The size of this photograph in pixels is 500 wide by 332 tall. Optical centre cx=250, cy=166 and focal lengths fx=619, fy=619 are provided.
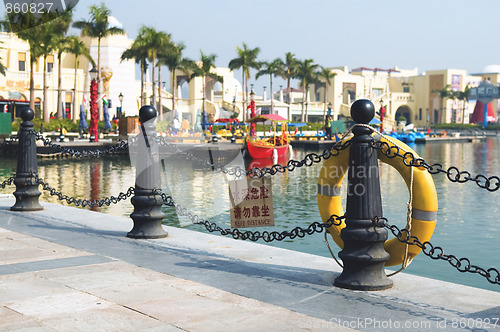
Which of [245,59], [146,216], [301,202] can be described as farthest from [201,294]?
[245,59]

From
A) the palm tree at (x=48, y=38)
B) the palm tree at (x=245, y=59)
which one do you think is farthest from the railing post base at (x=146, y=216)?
the palm tree at (x=245, y=59)

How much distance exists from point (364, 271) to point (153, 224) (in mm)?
3404

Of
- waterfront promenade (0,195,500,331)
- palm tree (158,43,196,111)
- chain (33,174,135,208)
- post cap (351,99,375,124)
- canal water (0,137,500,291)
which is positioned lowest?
canal water (0,137,500,291)

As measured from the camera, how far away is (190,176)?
2841 cm

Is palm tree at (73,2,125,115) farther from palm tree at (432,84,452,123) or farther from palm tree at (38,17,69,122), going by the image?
palm tree at (432,84,452,123)

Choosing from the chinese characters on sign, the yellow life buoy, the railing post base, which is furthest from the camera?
the railing post base

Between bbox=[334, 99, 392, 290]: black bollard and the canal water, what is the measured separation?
4339mm

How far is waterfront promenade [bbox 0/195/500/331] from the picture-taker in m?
4.40

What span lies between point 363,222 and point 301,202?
539 inches

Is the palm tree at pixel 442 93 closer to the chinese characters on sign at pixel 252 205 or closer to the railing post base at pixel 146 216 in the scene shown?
the railing post base at pixel 146 216

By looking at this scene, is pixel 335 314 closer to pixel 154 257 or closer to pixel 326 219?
pixel 326 219

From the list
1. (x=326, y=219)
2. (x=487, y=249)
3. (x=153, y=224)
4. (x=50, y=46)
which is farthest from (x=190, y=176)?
(x=50, y=46)

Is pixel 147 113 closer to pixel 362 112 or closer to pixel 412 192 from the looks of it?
pixel 362 112

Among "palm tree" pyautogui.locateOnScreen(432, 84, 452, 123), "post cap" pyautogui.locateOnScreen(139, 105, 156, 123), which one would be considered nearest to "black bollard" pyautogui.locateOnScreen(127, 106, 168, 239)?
"post cap" pyautogui.locateOnScreen(139, 105, 156, 123)
